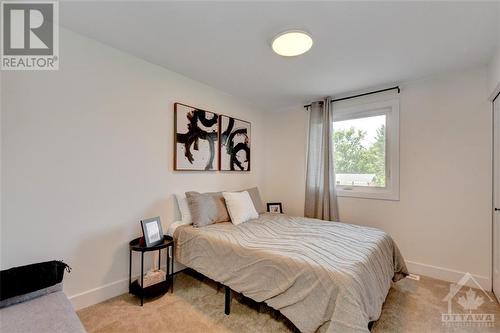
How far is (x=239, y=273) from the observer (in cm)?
175

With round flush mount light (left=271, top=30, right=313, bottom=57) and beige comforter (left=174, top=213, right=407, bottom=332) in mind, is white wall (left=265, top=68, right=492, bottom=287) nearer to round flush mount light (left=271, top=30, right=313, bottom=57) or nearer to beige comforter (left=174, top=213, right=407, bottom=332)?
beige comforter (left=174, top=213, right=407, bottom=332)

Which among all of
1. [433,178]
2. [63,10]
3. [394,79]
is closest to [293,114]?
[394,79]

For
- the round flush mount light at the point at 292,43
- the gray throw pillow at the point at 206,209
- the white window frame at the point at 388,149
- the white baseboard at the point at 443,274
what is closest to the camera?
the round flush mount light at the point at 292,43

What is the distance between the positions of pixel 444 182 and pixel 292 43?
227 cm

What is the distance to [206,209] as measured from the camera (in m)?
2.45

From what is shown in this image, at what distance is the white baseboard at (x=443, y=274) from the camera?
2197 millimetres

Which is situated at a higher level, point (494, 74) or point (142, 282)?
point (494, 74)

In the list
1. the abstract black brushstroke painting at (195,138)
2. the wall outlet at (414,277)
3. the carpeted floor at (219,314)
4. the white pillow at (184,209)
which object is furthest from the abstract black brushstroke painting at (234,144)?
the wall outlet at (414,277)

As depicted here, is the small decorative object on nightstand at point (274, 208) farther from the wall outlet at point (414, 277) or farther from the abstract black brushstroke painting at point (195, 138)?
the wall outlet at point (414, 277)

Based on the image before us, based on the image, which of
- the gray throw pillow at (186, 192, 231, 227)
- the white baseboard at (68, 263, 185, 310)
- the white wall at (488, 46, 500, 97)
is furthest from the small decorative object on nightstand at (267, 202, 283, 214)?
the white wall at (488, 46, 500, 97)

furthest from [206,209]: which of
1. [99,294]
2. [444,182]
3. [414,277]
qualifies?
[444,182]

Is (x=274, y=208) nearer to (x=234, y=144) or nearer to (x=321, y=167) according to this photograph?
(x=321, y=167)

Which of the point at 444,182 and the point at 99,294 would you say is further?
the point at 444,182

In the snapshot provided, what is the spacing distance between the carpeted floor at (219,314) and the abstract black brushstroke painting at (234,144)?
5.52ft
